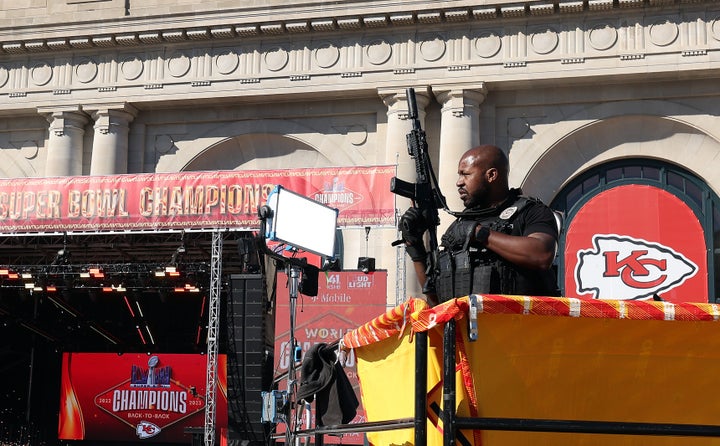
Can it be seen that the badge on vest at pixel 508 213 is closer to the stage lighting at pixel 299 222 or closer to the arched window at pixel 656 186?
the stage lighting at pixel 299 222

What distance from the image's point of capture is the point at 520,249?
4.23 metres

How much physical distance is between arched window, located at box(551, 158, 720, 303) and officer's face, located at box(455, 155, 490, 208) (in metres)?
20.9

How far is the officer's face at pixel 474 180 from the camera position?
473 cm

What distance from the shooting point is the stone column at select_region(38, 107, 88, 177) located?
2759cm

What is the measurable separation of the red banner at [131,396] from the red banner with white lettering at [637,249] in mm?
9990

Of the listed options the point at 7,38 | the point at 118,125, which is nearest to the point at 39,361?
the point at 118,125

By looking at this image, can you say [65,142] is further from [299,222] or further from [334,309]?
[299,222]

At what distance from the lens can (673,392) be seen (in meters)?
3.59

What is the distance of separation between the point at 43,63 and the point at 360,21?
29.1ft

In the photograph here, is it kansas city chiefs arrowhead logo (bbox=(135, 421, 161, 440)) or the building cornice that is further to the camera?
kansas city chiefs arrowhead logo (bbox=(135, 421, 161, 440))

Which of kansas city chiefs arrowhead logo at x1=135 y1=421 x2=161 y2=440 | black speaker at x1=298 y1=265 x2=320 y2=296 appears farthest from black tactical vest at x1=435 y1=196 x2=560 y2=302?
kansas city chiefs arrowhead logo at x1=135 y1=421 x2=161 y2=440

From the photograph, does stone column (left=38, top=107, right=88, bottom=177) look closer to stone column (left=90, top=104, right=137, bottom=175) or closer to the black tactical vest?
stone column (left=90, top=104, right=137, bottom=175)

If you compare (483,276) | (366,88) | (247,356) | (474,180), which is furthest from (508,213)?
(366,88)

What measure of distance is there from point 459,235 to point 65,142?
2479cm
